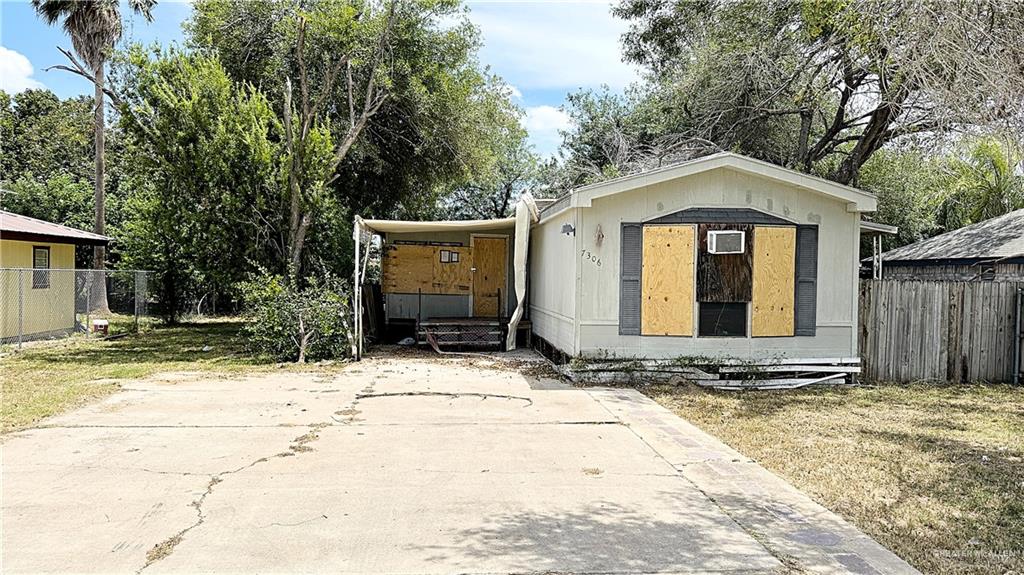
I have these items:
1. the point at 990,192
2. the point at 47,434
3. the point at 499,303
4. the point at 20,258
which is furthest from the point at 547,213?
the point at 990,192

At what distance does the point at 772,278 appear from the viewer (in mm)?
10297

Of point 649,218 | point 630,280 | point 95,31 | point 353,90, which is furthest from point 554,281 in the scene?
point 95,31

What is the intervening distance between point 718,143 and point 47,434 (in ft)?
46.9

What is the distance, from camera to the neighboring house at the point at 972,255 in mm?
14349

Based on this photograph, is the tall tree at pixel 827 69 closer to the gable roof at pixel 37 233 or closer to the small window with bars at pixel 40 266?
the gable roof at pixel 37 233

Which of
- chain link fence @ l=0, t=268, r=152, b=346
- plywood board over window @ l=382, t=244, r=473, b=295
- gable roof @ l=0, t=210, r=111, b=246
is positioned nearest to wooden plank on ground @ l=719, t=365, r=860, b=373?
plywood board over window @ l=382, t=244, r=473, b=295

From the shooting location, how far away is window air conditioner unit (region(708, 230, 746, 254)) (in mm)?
10234

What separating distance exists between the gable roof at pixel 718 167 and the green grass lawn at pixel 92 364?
18.6 ft

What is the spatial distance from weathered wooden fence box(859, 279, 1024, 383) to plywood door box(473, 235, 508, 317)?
278 inches

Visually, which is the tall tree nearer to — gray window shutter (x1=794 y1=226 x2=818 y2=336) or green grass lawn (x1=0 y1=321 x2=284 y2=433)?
gray window shutter (x1=794 y1=226 x2=818 y2=336)

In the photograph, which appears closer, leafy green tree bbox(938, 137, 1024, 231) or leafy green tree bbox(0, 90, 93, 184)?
leafy green tree bbox(938, 137, 1024, 231)

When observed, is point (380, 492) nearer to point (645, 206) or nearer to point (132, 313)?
point (645, 206)

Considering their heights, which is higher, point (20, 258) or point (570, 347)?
point (20, 258)

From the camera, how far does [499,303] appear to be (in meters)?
15.4
